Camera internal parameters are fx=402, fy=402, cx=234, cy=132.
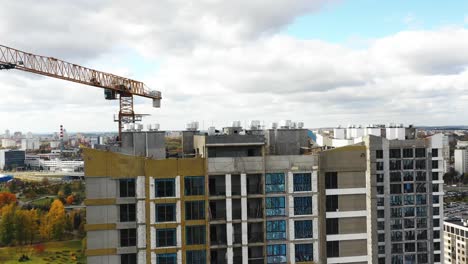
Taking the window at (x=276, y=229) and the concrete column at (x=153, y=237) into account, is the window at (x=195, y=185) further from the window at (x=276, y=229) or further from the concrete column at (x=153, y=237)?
the window at (x=276, y=229)

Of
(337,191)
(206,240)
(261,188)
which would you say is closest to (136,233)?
(206,240)

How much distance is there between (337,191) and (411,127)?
1822 cm

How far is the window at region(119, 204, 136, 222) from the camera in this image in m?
31.5

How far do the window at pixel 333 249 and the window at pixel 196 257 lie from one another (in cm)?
1082

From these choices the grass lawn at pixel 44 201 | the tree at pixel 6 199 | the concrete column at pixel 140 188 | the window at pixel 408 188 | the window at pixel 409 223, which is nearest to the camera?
the concrete column at pixel 140 188

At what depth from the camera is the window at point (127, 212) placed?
103 ft

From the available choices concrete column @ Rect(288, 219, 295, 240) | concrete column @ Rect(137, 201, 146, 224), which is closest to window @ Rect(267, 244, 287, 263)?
concrete column @ Rect(288, 219, 295, 240)

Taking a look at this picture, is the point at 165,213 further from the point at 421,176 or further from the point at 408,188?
Answer: the point at 421,176

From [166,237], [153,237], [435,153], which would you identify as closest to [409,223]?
[435,153]

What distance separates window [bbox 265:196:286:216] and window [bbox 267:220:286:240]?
2.40ft

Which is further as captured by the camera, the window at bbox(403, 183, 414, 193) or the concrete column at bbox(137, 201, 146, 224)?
the window at bbox(403, 183, 414, 193)

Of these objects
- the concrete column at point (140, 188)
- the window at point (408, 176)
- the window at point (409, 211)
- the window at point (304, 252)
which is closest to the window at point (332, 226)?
the window at point (304, 252)

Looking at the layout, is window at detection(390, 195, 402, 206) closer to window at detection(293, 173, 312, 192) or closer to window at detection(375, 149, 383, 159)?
window at detection(375, 149, 383, 159)

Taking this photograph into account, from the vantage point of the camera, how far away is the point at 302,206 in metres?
33.2
